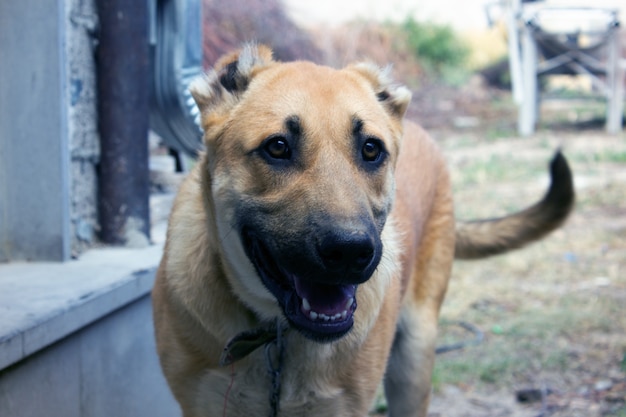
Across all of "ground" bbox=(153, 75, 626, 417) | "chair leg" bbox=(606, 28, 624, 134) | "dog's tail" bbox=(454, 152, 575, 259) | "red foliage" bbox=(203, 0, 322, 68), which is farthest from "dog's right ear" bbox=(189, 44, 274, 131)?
"chair leg" bbox=(606, 28, 624, 134)

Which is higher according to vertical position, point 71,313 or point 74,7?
point 74,7

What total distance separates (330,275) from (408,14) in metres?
17.9

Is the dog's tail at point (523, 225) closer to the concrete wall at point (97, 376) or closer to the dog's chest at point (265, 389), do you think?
the concrete wall at point (97, 376)

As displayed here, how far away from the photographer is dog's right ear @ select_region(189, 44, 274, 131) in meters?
2.71

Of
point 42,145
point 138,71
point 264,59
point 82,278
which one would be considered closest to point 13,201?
point 42,145

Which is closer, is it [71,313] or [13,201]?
[71,313]

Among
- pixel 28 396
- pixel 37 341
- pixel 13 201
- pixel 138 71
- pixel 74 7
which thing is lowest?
pixel 28 396

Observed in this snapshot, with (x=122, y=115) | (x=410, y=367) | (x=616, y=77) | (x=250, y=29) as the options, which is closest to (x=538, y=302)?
(x=410, y=367)

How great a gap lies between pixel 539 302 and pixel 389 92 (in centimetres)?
330

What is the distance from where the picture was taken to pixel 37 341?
2.81m

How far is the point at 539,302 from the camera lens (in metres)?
5.79

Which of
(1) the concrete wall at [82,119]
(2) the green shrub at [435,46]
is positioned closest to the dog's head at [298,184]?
(1) the concrete wall at [82,119]

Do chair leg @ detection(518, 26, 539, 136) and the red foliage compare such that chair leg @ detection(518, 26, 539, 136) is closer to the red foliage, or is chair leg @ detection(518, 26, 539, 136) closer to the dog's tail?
the red foliage

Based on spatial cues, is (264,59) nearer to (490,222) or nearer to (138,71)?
(138,71)
